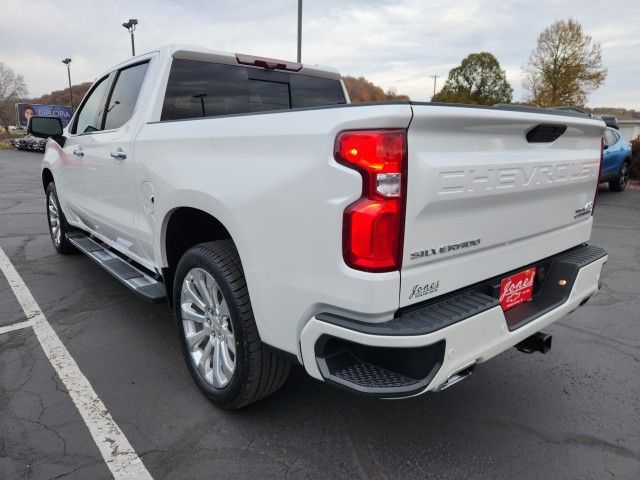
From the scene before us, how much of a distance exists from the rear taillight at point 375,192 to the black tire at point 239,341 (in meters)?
0.74

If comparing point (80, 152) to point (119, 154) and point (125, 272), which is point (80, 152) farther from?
point (125, 272)

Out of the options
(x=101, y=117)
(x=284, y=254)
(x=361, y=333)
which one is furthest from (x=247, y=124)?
→ (x=101, y=117)

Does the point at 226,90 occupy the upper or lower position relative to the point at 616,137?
upper

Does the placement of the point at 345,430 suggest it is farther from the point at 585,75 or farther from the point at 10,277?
the point at 585,75

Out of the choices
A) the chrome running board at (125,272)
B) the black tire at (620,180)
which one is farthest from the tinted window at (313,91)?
the black tire at (620,180)

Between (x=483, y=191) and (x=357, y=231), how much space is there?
0.61 meters

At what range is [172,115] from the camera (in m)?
3.20

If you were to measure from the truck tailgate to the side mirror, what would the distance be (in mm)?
4193

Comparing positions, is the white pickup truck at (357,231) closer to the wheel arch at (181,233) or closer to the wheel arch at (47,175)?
the wheel arch at (181,233)

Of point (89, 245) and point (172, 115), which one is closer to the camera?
point (172, 115)

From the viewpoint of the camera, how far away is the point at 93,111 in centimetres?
434

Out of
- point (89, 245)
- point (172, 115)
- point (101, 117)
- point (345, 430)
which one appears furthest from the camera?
point (89, 245)

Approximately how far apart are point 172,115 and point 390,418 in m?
2.31

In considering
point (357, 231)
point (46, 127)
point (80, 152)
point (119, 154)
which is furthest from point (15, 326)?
point (357, 231)
